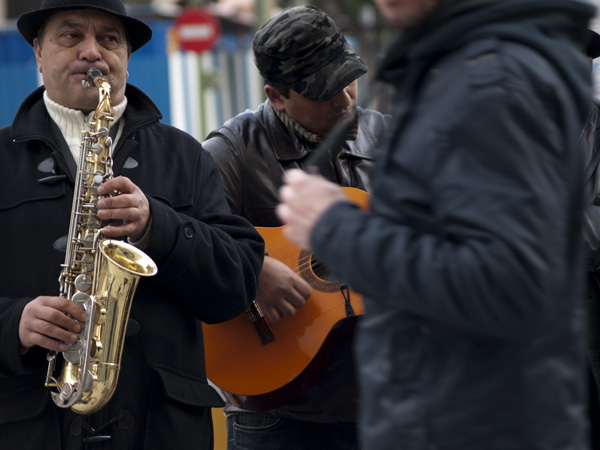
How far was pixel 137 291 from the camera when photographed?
2857mm

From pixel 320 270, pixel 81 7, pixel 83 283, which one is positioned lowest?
pixel 320 270

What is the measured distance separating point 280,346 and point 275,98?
0.95m

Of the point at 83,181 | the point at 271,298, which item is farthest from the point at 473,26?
the point at 271,298

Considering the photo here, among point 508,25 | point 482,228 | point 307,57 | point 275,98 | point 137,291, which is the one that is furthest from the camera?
point 275,98

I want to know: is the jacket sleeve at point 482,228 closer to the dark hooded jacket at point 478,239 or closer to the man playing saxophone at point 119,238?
the dark hooded jacket at point 478,239

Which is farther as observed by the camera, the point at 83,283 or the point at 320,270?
the point at 320,270

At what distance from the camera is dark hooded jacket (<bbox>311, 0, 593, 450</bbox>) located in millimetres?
1472

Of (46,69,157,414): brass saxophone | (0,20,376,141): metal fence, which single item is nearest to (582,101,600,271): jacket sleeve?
(46,69,157,414): brass saxophone

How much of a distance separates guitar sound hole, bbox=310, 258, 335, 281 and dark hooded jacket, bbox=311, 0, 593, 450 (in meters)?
1.75

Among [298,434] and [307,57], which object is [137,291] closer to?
[298,434]

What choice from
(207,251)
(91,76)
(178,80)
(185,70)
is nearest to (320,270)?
(207,251)

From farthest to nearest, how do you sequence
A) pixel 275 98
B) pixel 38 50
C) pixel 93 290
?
pixel 275 98 < pixel 38 50 < pixel 93 290

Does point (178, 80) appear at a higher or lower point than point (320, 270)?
lower

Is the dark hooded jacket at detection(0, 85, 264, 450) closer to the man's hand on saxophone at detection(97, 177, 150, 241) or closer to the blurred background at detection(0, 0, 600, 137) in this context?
the man's hand on saxophone at detection(97, 177, 150, 241)
